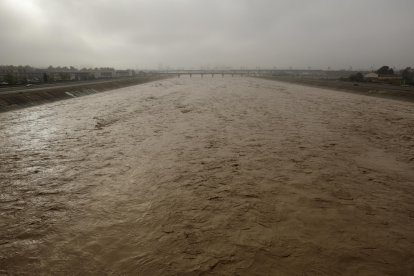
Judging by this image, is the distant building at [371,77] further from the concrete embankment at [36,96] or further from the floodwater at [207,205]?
the concrete embankment at [36,96]

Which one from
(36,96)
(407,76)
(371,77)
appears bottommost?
(36,96)

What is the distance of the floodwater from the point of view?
555 cm

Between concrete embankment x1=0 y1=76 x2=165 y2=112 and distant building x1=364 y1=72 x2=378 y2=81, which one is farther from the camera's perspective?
distant building x1=364 y1=72 x2=378 y2=81

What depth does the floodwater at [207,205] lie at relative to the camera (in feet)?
18.2

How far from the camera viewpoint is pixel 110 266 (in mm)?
5355

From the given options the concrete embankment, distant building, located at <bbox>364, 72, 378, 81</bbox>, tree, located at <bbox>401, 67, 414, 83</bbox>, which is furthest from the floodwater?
distant building, located at <bbox>364, 72, 378, 81</bbox>

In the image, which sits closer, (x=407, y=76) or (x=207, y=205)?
(x=207, y=205)

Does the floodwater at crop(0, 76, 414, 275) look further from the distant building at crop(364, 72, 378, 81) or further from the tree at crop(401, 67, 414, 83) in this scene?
the distant building at crop(364, 72, 378, 81)

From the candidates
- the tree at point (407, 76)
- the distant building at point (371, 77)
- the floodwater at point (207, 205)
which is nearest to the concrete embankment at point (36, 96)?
the floodwater at point (207, 205)

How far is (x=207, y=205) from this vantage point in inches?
313

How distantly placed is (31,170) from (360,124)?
21.7m

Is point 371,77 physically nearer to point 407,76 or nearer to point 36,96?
point 407,76

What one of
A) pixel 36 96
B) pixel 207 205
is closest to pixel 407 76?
pixel 36 96

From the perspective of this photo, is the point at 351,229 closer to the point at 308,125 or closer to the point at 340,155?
the point at 340,155
